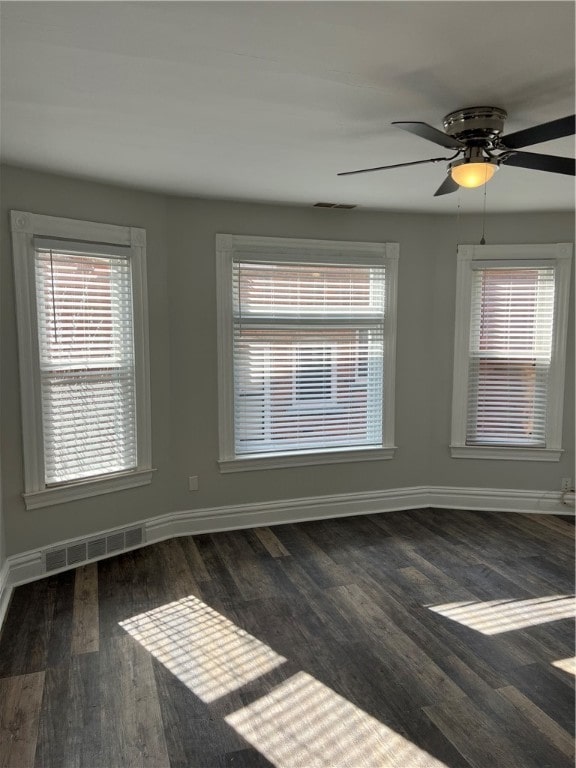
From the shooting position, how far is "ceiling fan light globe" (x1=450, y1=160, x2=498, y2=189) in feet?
7.51

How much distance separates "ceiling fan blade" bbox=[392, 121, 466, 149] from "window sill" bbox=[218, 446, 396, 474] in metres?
2.82

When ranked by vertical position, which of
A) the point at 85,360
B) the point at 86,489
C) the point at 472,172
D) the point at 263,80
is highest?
the point at 263,80

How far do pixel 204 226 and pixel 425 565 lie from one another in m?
2.95

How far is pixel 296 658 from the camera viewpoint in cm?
266

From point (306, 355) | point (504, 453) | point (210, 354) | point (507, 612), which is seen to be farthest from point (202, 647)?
point (504, 453)

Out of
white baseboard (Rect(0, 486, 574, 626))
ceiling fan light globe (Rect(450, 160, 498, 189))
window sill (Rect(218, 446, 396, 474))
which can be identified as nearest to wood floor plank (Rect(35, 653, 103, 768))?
white baseboard (Rect(0, 486, 574, 626))

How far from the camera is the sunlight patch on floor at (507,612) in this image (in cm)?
296

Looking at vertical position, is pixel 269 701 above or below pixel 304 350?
below

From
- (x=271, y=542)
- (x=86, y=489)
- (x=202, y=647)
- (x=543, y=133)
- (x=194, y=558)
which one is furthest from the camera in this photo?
(x=271, y=542)

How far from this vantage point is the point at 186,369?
4.10m

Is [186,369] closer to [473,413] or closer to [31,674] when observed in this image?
[31,674]

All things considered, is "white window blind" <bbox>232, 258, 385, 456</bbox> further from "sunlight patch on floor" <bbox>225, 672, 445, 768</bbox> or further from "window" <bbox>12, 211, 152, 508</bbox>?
"sunlight patch on floor" <bbox>225, 672, 445, 768</bbox>

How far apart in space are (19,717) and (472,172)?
303 cm

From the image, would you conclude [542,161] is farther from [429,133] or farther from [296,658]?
[296,658]
